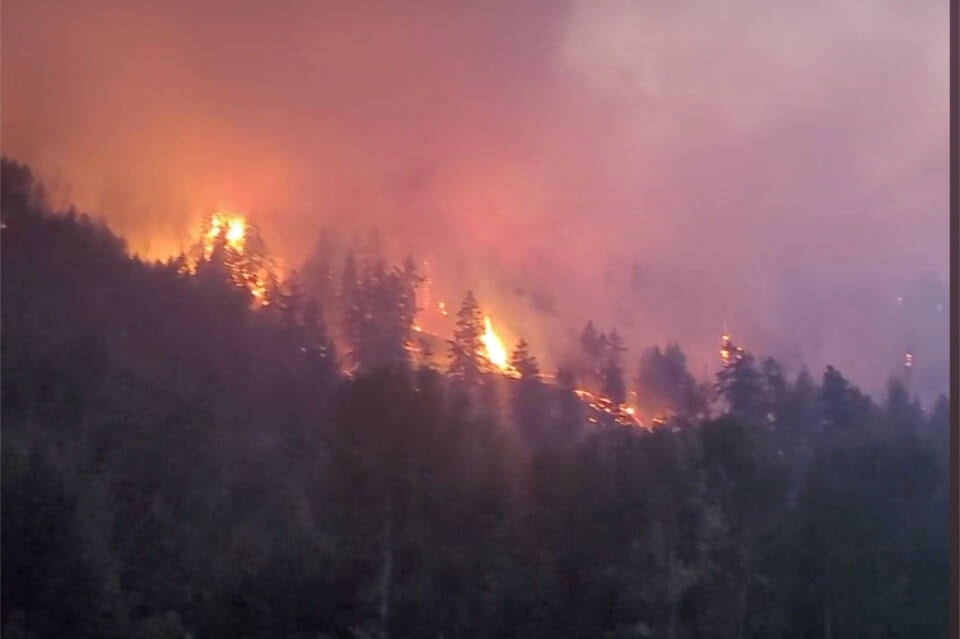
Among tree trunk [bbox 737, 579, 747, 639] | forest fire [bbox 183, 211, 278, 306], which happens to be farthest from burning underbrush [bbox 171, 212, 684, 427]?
tree trunk [bbox 737, 579, 747, 639]

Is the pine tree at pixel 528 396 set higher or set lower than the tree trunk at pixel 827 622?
higher

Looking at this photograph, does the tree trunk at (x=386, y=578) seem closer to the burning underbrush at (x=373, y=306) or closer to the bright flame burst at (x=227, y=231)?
the burning underbrush at (x=373, y=306)

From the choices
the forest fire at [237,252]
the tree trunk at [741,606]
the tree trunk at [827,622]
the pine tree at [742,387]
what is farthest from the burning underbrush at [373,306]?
the tree trunk at [827,622]

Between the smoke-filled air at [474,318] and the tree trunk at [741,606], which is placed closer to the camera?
the smoke-filled air at [474,318]

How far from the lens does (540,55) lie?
157cm

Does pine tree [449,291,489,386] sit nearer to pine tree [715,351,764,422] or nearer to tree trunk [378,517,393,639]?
tree trunk [378,517,393,639]

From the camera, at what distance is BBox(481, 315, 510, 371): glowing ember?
147cm

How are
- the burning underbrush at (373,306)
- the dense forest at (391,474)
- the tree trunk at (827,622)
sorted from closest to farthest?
1. the dense forest at (391,474)
2. the burning underbrush at (373,306)
3. the tree trunk at (827,622)

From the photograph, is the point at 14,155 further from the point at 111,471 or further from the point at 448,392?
the point at 448,392

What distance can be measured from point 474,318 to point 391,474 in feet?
0.88

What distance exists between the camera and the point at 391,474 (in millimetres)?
1414

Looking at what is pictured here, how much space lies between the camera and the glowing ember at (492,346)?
4.83 feet

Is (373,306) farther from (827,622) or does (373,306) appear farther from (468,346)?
(827,622)

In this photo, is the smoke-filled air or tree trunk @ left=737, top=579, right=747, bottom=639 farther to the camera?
tree trunk @ left=737, top=579, right=747, bottom=639
